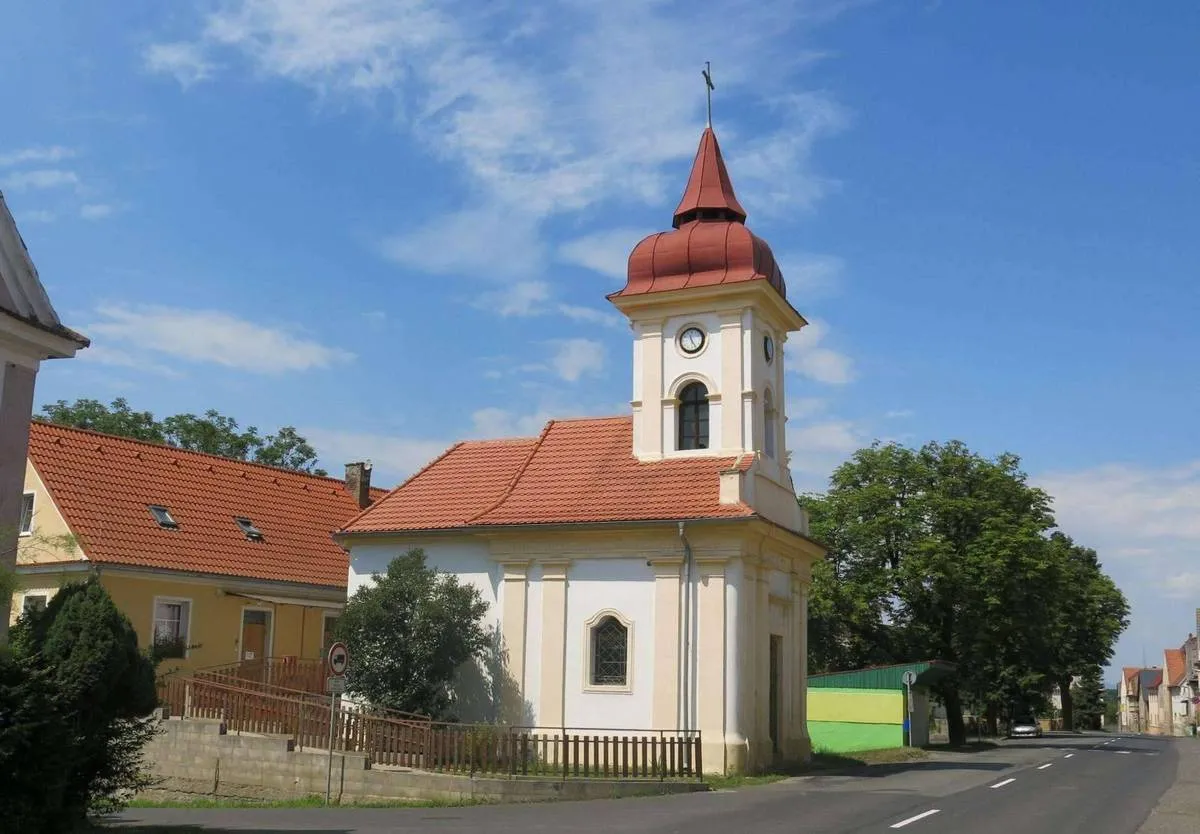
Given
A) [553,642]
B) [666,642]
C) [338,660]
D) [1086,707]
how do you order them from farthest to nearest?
[1086,707], [553,642], [666,642], [338,660]

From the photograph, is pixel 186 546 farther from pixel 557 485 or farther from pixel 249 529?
pixel 557 485

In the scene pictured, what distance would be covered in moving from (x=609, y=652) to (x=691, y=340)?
7618 millimetres

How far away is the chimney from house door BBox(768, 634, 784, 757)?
1632cm

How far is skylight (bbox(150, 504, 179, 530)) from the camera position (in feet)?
100

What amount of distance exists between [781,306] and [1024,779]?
1182 centimetres

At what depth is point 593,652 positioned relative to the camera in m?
26.0

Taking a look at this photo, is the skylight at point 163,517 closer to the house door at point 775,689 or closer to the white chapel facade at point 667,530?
the white chapel facade at point 667,530

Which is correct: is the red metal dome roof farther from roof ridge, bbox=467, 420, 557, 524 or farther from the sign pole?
the sign pole

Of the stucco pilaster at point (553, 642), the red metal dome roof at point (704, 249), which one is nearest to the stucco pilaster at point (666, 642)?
the stucco pilaster at point (553, 642)

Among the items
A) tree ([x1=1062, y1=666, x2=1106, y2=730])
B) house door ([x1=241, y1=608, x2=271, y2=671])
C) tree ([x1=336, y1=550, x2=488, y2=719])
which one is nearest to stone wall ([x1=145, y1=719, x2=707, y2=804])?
tree ([x1=336, y1=550, x2=488, y2=719])

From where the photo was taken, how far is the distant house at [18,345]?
1315 cm

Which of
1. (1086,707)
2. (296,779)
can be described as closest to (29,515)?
(296,779)

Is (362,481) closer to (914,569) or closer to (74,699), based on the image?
(914,569)

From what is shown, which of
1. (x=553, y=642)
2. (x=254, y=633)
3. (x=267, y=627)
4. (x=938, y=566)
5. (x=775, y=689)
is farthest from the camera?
(x=938, y=566)
